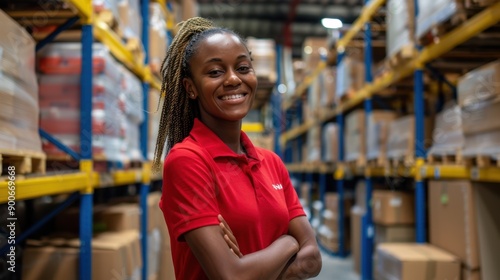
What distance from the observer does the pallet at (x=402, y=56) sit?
201 inches

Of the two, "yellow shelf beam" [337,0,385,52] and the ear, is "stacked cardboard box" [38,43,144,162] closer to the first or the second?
the ear

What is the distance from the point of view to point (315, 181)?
14664 millimetres

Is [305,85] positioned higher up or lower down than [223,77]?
higher up

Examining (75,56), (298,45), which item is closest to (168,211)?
(75,56)

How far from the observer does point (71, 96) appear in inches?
138

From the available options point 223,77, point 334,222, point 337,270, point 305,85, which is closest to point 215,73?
point 223,77

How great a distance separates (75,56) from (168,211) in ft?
7.81

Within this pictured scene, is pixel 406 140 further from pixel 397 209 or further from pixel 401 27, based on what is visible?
pixel 401 27

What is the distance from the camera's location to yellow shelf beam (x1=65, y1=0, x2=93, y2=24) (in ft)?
10.4

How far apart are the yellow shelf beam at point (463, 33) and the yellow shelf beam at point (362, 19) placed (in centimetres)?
167

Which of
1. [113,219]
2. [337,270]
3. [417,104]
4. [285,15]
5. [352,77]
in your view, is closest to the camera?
[113,219]

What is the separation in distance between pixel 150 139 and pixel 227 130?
4.14m

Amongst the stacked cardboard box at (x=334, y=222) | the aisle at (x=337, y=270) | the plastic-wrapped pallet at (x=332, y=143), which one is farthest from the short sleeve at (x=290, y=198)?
the stacked cardboard box at (x=334, y=222)

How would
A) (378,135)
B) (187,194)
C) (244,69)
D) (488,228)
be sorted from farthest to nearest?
(378,135) < (488,228) < (244,69) < (187,194)
